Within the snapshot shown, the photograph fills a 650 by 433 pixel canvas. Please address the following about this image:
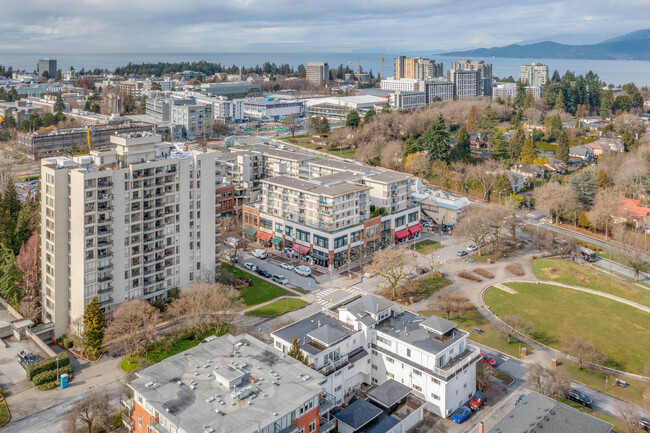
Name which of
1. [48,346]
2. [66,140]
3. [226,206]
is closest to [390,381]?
[48,346]

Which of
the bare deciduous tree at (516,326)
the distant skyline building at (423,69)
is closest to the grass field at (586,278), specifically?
the bare deciduous tree at (516,326)

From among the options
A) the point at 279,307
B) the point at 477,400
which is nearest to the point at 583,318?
the point at 477,400

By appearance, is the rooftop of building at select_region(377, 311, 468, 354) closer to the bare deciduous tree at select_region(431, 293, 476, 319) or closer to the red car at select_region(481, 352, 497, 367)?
the red car at select_region(481, 352, 497, 367)

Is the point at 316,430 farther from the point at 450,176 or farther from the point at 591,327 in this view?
the point at 450,176

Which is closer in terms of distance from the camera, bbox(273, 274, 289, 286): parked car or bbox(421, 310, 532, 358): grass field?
bbox(421, 310, 532, 358): grass field

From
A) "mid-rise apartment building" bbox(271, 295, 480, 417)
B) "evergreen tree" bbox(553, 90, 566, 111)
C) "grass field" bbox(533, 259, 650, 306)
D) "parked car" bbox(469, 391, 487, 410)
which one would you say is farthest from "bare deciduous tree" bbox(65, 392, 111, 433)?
"evergreen tree" bbox(553, 90, 566, 111)

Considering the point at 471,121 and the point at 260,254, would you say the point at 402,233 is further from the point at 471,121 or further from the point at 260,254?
the point at 471,121
